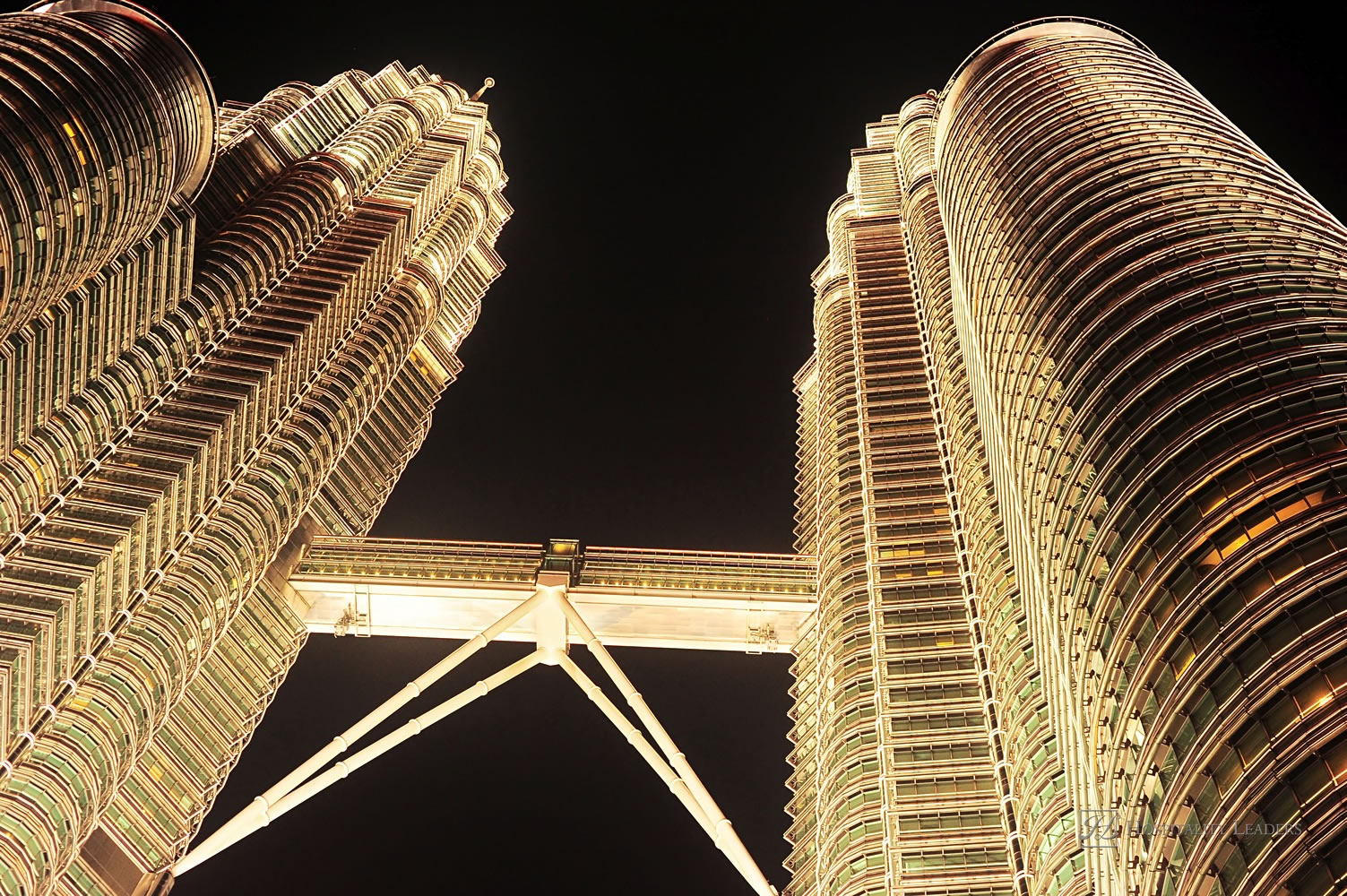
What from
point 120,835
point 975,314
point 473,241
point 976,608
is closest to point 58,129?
point 120,835

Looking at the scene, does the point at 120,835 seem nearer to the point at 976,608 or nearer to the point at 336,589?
the point at 336,589

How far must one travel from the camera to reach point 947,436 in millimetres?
105562

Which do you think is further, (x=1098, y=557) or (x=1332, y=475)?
(x=1098, y=557)

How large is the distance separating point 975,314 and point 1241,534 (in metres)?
34.2

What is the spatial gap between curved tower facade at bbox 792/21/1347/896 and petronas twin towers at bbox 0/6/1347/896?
0.67 ft

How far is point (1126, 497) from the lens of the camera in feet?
182

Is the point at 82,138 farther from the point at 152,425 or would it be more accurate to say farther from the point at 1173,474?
the point at 1173,474

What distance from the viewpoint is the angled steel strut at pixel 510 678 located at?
316ft

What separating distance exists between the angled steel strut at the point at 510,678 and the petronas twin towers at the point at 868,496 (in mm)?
345

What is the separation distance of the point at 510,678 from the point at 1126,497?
6347cm
